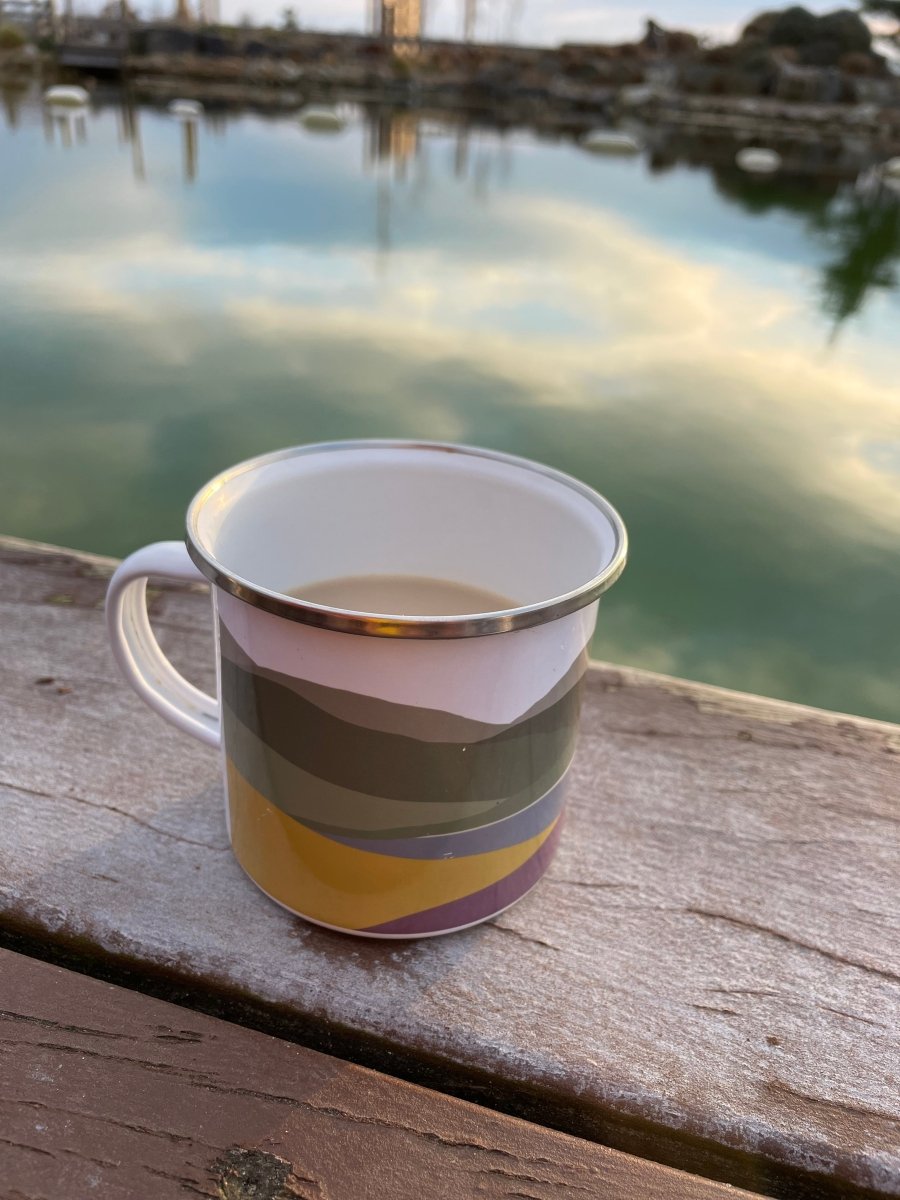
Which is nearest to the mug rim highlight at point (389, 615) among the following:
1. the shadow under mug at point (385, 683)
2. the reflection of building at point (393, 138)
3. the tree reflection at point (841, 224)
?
the shadow under mug at point (385, 683)

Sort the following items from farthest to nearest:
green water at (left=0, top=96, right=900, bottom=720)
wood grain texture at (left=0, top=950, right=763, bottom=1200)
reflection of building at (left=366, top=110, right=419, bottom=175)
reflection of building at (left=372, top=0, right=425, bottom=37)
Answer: reflection of building at (left=372, top=0, right=425, bottom=37) < reflection of building at (left=366, top=110, right=419, bottom=175) < green water at (left=0, top=96, right=900, bottom=720) < wood grain texture at (left=0, top=950, right=763, bottom=1200)

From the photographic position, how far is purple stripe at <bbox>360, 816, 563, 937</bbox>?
367 mm

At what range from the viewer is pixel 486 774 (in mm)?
344

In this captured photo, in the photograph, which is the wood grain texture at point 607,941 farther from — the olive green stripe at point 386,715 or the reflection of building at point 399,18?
the reflection of building at point 399,18

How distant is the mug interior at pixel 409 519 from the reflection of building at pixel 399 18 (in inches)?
726

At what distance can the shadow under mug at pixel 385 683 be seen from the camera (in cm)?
32

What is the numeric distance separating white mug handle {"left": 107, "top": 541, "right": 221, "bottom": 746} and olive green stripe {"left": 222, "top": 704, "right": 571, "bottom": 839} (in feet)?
0.19

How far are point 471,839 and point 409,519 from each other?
0.18 metres

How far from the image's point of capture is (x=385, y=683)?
12.3 inches

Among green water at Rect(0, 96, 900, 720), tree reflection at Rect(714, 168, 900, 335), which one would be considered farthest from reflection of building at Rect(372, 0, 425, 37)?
green water at Rect(0, 96, 900, 720)

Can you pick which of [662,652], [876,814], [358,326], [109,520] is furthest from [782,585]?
[358,326]

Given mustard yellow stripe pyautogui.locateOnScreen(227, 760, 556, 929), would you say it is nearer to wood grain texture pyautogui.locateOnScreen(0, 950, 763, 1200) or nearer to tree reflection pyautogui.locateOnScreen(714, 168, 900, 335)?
wood grain texture pyautogui.locateOnScreen(0, 950, 763, 1200)

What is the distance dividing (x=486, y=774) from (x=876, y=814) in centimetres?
25

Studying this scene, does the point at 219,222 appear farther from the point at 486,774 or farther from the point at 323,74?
the point at 323,74
